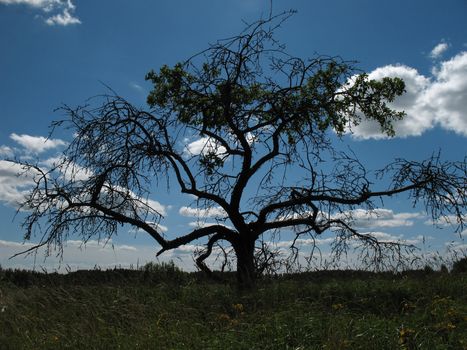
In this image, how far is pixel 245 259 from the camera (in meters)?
11.4

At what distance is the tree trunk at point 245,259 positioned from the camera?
1105 cm

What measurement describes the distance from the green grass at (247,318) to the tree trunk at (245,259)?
16.5 inches

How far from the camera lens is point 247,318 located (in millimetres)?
7562

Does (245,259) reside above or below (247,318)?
above

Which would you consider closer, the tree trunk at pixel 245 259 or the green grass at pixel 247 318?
the green grass at pixel 247 318

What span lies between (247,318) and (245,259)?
12.5 ft

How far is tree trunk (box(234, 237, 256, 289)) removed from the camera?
→ 11.1 metres

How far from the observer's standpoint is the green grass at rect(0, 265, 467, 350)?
6.00m

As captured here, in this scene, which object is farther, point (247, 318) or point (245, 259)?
point (245, 259)

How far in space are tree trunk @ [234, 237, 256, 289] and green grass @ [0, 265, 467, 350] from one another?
0.42 m

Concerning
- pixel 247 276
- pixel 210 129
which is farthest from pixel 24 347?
pixel 210 129

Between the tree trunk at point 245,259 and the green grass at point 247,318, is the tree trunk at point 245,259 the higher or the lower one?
the higher one

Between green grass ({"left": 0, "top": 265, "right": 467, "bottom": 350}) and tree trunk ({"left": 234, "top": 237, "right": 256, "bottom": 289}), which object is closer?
green grass ({"left": 0, "top": 265, "right": 467, "bottom": 350})

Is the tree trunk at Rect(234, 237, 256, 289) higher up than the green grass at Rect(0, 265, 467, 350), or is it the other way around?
the tree trunk at Rect(234, 237, 256, 289)
